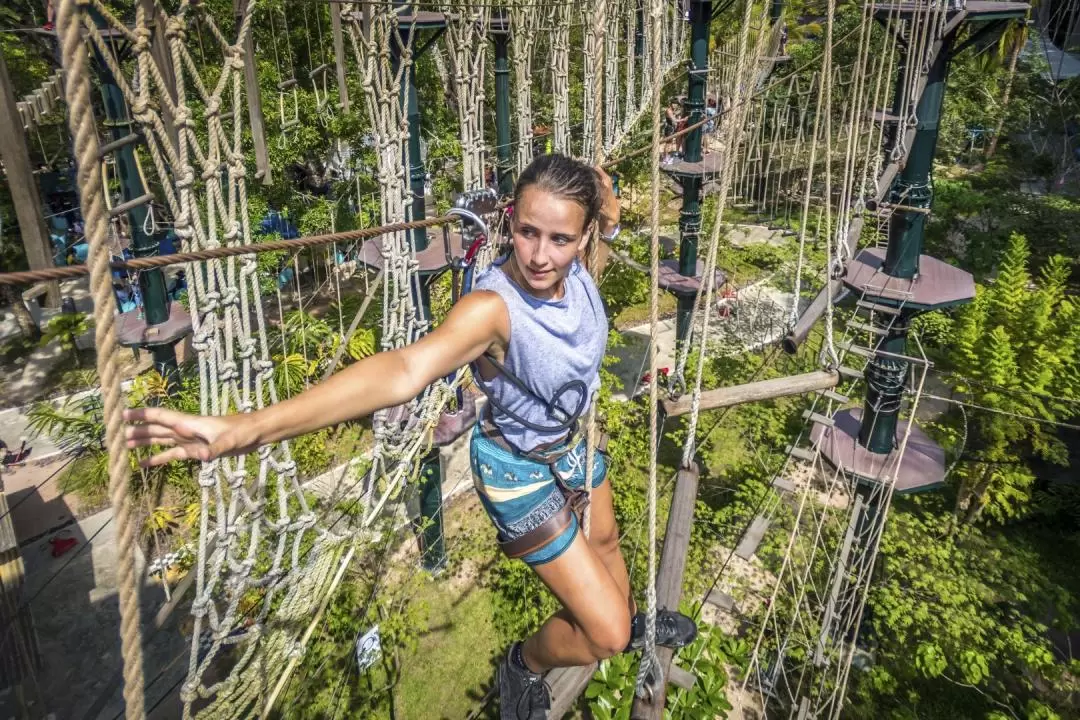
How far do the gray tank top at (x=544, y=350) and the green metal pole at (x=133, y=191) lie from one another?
158 inches

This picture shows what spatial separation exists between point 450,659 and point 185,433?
4445 millimetres

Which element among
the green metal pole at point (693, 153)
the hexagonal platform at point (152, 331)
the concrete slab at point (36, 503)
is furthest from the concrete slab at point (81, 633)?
the green metal pole at point (693, 153)

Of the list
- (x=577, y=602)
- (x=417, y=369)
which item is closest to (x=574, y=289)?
(x=417, y=369)

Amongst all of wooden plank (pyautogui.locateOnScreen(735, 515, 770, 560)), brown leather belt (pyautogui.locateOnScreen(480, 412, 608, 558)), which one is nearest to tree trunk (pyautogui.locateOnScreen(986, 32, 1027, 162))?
wooden plank (pyautogui.locateOnScreen(735, 515, 770, 560))

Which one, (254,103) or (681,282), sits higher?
(254,103)

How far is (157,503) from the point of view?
618 cm

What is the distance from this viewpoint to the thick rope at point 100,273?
2.44 feet

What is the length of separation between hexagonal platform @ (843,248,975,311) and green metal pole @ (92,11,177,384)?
4878 mm

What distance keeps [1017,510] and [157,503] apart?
788 cm

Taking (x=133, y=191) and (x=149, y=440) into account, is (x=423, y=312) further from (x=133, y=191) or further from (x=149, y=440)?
(x=149, y=440)

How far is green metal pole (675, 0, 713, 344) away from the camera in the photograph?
6.72m

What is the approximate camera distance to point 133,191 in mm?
4863

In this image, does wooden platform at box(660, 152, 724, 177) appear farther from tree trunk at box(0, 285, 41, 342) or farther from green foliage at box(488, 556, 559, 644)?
tree trunk at box(0, 285, 41, 342)

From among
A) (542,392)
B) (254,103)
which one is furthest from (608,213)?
(254,103)
